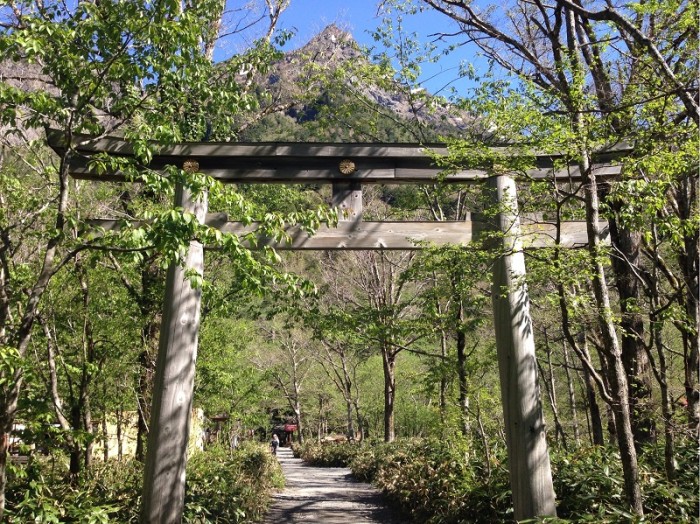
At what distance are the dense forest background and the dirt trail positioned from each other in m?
2.10

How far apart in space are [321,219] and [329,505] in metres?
6.97

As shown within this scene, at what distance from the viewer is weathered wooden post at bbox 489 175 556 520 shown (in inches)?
183

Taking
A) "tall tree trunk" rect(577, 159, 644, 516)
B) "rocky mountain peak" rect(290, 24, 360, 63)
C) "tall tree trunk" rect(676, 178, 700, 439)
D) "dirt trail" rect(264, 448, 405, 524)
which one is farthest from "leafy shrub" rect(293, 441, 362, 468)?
"tall tree trunk" rect(577, 159, 644, 516)

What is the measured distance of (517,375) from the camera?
4.86 m

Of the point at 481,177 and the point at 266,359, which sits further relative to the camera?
the point at 266,359

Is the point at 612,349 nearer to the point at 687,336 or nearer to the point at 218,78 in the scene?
the point at 687,336

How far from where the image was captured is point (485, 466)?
733 centimetres

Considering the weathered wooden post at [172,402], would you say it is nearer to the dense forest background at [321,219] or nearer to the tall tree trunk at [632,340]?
the dense forest background at [321,219]

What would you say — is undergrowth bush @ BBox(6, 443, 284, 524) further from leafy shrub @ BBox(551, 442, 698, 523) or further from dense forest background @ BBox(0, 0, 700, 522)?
leafy shrub @ BBox(551, 442, 698, 523)

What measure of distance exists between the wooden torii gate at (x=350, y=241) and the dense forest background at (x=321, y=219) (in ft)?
0.77

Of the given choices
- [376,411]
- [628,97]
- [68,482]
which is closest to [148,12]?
[628,97]

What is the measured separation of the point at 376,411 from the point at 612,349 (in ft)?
75.7

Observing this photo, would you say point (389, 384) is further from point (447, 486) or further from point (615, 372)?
point (615, 372)

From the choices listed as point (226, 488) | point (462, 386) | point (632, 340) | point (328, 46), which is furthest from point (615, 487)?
point (328, 46)
